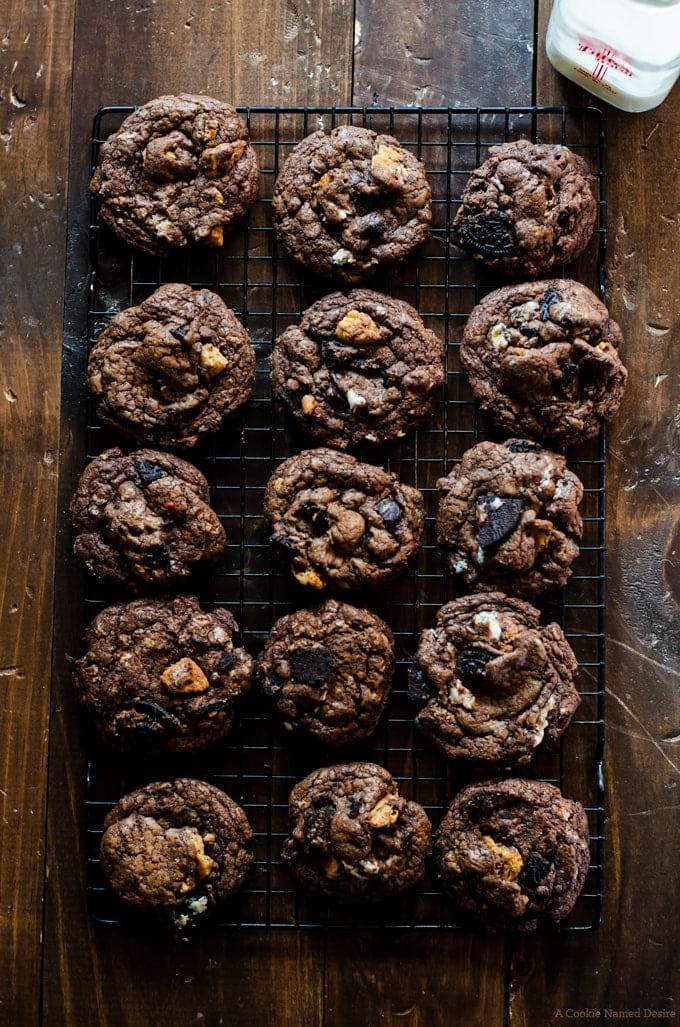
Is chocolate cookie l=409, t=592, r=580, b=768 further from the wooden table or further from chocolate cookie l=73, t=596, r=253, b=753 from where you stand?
chocolate cookie l=73, t=596, r=253, b=753

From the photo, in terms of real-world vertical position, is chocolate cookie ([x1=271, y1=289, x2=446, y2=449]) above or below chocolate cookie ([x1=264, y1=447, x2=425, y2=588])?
above

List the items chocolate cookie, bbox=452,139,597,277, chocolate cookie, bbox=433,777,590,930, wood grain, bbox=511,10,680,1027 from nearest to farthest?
chocolate cookie, bbox=433,777,590,930 < chocolate cookie, bbox=452,139,597,277 < wood grain, bbox=511,10,680,1027

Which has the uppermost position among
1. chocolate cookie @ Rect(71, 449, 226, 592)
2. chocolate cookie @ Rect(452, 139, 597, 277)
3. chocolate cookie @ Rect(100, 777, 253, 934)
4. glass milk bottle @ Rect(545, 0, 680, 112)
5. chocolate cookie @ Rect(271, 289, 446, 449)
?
glass milk bottle @ Rect(545, 0, 680, 112)

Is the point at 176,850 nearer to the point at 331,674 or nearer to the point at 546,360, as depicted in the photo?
the point at 331,674

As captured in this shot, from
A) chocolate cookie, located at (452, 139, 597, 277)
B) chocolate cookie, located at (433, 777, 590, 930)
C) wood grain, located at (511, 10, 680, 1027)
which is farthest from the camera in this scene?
wood grain, located at (511, 10, 680, 1027)

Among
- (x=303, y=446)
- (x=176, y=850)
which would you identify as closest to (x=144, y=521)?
(x=303, y=446)

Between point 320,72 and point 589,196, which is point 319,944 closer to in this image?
point 589,196

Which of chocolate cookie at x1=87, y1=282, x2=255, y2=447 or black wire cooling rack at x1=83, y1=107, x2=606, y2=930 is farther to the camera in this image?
black wire cooling rack at x1=83, y1=107, x2=606, y2=930

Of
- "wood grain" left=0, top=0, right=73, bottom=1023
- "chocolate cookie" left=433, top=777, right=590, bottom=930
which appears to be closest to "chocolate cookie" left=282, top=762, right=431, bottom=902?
"chocolate cookie" left=433, top=777, right=590, bottom=930
